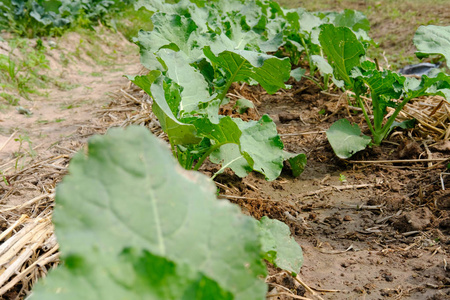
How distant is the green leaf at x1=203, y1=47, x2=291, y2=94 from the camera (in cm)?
217

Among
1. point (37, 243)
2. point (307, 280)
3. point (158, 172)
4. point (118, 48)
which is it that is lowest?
point (118, 48)

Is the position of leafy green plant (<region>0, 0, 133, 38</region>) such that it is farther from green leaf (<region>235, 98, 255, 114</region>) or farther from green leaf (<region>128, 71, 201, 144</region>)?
green leaf (<region>128, 71, 201, 144</region>)

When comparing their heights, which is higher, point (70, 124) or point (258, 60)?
point (258, 60)

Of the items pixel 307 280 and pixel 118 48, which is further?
pixel 118 48

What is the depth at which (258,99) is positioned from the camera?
13.7 feet

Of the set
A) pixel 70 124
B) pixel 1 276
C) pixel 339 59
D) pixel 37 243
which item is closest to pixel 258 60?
pixel 339 59

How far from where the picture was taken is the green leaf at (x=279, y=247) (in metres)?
1.42

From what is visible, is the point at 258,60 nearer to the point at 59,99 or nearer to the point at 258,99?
the point at 258,99

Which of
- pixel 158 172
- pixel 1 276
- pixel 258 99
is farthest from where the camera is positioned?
pixel 258 99

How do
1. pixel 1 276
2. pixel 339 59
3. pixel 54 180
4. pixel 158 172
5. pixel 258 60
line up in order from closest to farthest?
pixel 158 172
pixel 1 276
pixel 258 60
pixel 54 180
pixel 339 59

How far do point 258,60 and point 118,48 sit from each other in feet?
20.2

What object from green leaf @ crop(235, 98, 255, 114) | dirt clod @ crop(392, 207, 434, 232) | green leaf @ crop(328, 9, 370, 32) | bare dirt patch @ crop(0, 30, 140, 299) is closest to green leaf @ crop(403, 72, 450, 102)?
dirt clod @ crop(392, 207, 434, 232)

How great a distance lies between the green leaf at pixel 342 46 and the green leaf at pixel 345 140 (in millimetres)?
407

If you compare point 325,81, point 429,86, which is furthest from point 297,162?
point 325,81
